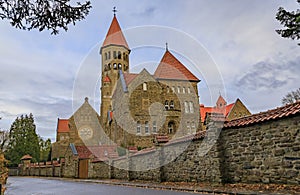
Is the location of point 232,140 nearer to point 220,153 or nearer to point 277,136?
point 220,153

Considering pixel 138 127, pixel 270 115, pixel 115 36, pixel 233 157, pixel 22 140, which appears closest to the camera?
pixel 270 115

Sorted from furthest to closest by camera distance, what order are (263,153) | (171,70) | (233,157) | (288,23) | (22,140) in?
1. (22,140)
2. (171,70)
3. (288,23)
4. (233,157)
5. (263,153)

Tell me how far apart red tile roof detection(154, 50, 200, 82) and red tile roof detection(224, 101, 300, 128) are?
2321 cm

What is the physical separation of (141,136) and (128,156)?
1257 cm

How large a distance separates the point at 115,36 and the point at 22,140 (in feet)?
83.4

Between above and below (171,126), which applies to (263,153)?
below

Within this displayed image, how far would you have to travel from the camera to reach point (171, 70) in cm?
3347

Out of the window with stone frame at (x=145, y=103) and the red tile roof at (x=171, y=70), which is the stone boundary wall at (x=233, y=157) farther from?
the red tile roof at (x=171, y=70)

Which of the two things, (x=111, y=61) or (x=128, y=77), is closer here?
(x=128, y=77)

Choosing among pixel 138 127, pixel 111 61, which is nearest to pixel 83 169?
pixel 138 127

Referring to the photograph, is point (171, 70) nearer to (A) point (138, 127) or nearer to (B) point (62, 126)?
(A) point (138, 127)

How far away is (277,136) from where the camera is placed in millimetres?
7570

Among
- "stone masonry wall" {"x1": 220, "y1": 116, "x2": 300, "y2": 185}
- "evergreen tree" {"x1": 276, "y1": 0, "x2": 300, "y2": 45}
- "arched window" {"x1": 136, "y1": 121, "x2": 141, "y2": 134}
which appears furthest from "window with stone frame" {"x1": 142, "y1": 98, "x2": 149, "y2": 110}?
"stone masonry wall" {"x1": 220, "y1": 116, "x2": 300, "y2": 185}

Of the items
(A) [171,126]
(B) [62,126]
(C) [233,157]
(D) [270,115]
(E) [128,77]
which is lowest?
(C) [233,157]
